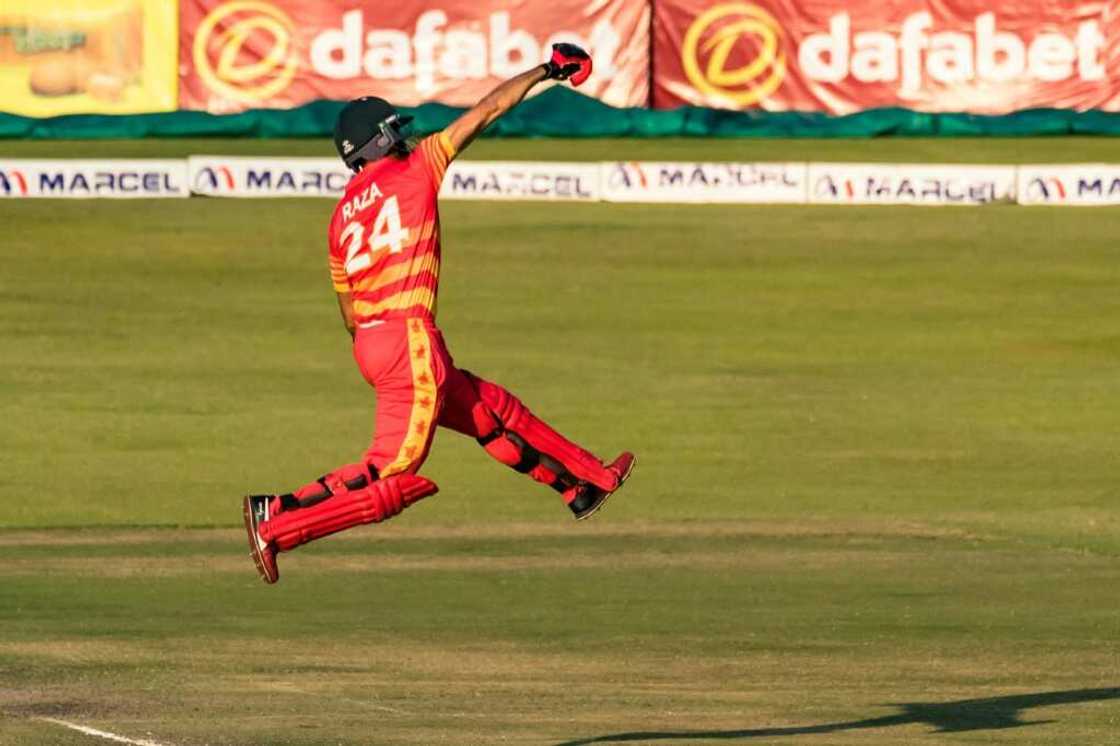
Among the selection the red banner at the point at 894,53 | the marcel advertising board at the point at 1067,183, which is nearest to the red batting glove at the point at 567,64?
the marcel advertising board at the point at 1067,183

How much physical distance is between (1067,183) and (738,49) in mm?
4882

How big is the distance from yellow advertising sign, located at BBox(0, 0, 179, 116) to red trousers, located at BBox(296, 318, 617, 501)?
26.2 metres

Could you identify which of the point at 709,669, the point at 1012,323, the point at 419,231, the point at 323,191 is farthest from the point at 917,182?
the point at 419,231

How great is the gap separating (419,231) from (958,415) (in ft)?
52.7

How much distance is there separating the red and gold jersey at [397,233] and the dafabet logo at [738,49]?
25784mm

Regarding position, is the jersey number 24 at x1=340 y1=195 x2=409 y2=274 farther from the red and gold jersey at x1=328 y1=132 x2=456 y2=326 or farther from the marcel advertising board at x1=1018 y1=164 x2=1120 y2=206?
the marcel advertising board at x1=1018 y1=164 x2=1120 y2=206

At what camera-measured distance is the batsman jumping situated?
36.2 ft

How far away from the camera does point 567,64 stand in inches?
440

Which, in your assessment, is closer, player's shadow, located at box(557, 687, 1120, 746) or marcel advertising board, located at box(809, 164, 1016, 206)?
player's shadow, located at box(557, 687, 1120, 746)

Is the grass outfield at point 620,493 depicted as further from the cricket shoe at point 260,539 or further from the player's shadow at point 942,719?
the cricket shoe at point 260,539

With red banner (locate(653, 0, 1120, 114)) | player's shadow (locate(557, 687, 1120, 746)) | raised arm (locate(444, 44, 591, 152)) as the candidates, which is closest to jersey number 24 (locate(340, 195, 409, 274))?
raised arm (locate(444, 44, 591, 152))

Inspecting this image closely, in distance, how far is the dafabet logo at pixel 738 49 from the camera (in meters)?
36.6

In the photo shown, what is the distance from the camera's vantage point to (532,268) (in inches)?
1341

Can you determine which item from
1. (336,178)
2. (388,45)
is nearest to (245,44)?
(388,45)
